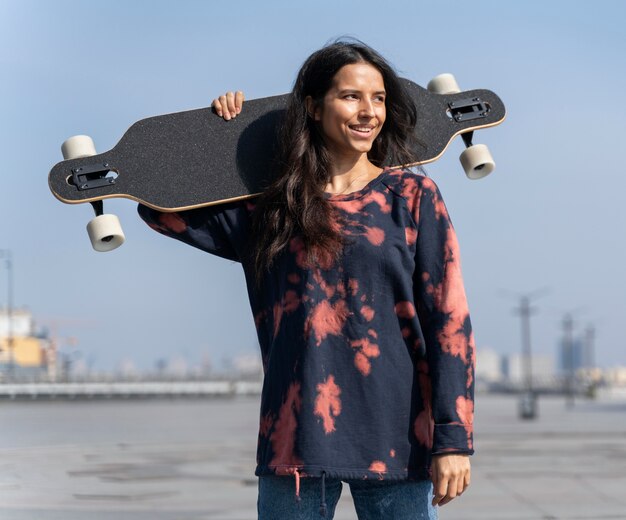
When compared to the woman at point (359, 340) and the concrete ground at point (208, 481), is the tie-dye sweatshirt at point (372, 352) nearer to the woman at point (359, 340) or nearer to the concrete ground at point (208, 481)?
the woman at point (359, 340)

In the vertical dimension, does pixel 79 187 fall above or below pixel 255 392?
above

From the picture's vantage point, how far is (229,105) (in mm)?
3189

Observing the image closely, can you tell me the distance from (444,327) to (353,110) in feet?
2.03

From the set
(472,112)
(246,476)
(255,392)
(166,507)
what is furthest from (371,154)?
(255,392)

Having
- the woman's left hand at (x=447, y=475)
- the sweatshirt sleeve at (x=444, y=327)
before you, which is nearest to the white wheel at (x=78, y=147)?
the sweatshirt sleeve at (x=444, y=327)

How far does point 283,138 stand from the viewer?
118 inches

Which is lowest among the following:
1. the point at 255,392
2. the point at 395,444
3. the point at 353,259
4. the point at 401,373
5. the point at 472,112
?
the point at 255,392

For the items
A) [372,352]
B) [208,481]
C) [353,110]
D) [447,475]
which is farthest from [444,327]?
[208,481]

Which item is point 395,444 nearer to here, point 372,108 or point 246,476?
point 372,108

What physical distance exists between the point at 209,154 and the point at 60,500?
6.52 metres

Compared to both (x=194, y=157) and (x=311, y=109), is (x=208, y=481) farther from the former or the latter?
(x=311, y=109)

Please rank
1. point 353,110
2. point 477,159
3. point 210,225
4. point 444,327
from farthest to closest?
point 477,159
point 210,225
point 353,110
point 444,327

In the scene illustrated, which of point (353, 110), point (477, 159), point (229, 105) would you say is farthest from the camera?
point (477, 159)

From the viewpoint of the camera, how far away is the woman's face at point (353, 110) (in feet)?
9.51
